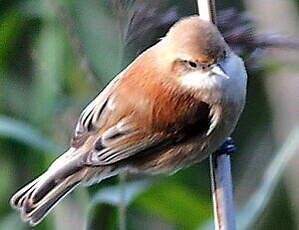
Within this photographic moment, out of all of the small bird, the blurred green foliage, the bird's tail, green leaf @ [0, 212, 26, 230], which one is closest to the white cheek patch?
the small bird

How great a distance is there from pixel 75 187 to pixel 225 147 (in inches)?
17.2

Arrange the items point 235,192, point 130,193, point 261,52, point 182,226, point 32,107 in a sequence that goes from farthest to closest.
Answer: point 235,192 < point 32,107 < point 182,226 < point 130,193 < point 261,52

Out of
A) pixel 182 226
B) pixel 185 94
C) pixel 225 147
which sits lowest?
pixel 182 226

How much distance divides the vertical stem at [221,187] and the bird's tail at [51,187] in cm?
41

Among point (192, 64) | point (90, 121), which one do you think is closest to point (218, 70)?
point (192, 64)

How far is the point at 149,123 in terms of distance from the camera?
2516mm

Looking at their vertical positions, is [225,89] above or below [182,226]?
above

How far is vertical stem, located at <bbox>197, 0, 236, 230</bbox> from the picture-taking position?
208 cm

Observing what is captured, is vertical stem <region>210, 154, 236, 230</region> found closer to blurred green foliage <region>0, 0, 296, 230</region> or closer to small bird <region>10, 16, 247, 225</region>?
blurred green foliage <region>0, 0, 296, 230</region>

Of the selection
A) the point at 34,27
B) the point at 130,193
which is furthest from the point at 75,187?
the point at 34,27

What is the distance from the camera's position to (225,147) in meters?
2.47

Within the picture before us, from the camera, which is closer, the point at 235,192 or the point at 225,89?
the point at 225,89

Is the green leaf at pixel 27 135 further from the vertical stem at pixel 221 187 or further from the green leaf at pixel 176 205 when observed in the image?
the vertical stem at pixel 221 187

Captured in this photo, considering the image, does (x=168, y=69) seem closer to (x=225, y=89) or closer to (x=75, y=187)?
(x=225, y=89)
